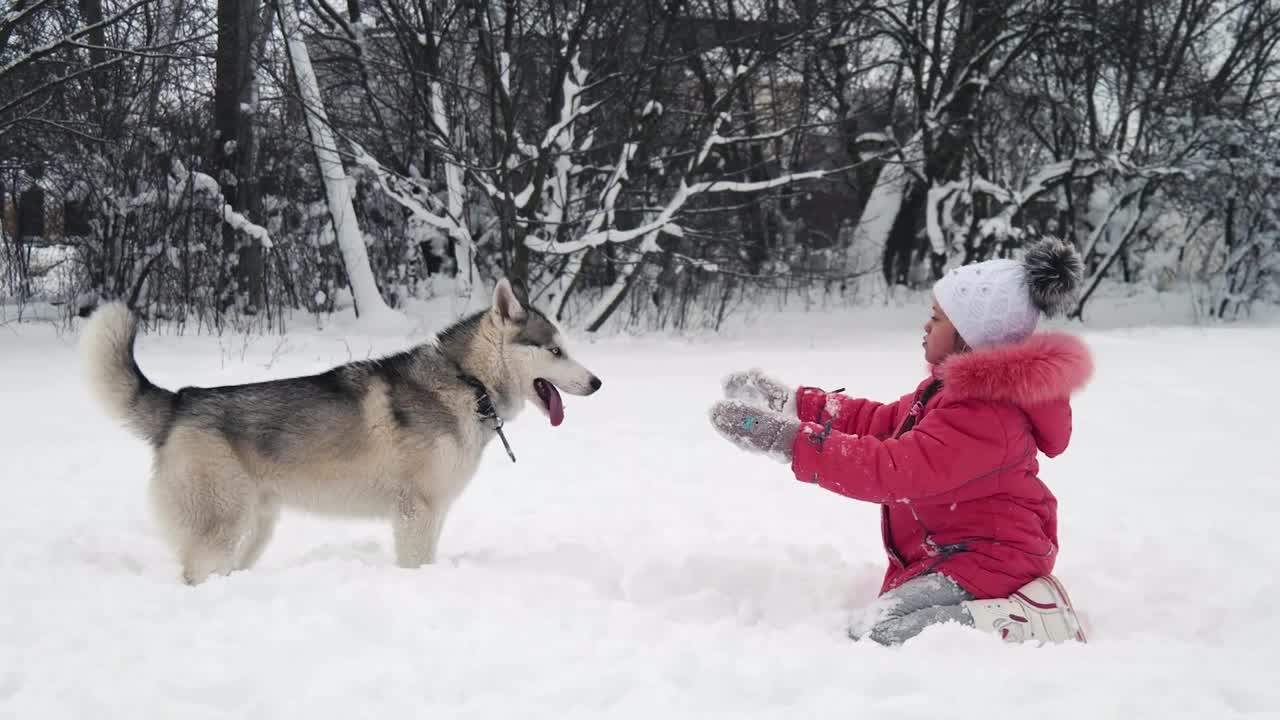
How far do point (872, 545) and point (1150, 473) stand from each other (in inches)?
83.1

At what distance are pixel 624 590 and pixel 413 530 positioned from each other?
33.9 inches

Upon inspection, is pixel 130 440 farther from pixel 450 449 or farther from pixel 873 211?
pixel 873 211

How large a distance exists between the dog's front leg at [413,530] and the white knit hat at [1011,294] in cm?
206

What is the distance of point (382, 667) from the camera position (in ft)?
6.56

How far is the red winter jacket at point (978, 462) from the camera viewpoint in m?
2.40

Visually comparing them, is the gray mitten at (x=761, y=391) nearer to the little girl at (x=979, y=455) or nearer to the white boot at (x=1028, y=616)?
the little girl at (x=979, y=455)

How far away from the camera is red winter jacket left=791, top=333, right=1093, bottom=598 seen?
240 cm

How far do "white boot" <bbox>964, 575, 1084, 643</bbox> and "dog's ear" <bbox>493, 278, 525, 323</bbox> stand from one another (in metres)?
2.04

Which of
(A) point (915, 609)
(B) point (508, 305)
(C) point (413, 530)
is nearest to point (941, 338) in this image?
(A) point (915, 609)

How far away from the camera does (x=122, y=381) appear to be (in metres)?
3.03

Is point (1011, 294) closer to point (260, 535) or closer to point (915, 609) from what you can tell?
point (915, 609)

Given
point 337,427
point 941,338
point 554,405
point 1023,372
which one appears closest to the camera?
point 1023,372

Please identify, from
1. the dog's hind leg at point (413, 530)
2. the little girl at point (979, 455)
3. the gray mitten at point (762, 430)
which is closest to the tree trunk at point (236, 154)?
the dog's hind leg at point (413, 530)

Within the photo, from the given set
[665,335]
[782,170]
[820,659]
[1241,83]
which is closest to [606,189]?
[665,335]
